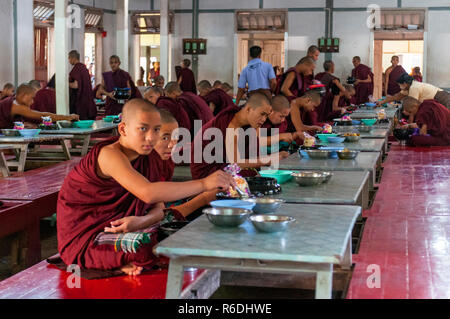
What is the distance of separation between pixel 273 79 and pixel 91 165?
25.8 ft

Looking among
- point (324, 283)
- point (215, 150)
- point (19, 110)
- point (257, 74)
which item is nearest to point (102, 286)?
point (324, 283)

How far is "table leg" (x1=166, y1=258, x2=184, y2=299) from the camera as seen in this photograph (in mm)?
2273

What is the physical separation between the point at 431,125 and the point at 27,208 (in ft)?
18.4

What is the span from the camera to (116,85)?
36.0 ft

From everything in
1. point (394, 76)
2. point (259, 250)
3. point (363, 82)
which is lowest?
point (259, 250)

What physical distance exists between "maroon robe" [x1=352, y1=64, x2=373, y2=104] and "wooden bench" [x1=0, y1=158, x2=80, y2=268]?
10.8m

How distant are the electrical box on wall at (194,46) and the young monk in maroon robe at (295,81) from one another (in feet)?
26.4

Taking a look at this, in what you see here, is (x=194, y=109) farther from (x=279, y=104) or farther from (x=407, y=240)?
(x=407, y=240)

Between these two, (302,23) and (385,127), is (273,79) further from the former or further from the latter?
(302,23)

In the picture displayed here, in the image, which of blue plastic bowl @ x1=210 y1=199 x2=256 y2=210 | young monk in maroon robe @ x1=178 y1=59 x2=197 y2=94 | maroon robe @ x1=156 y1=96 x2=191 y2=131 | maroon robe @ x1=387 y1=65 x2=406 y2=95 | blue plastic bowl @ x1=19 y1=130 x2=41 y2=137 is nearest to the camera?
blue plastic bowl @ x1=210 y1=199 x2=256 y2=210

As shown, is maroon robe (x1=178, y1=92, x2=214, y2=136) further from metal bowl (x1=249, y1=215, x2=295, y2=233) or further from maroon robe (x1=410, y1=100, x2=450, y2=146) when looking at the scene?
metal bowl (x1=249, y1=215, x2=295, y2=233)

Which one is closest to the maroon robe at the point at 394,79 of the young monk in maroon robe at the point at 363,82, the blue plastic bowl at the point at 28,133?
the young monk in maroon robe at the point at 363,82

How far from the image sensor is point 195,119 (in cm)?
764

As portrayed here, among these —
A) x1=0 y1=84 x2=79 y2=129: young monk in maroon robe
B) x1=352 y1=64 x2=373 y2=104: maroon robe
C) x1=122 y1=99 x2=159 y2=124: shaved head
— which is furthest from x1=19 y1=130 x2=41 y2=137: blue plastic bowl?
x1=352 y1=64 x2=373 y2=104: maroon robe
